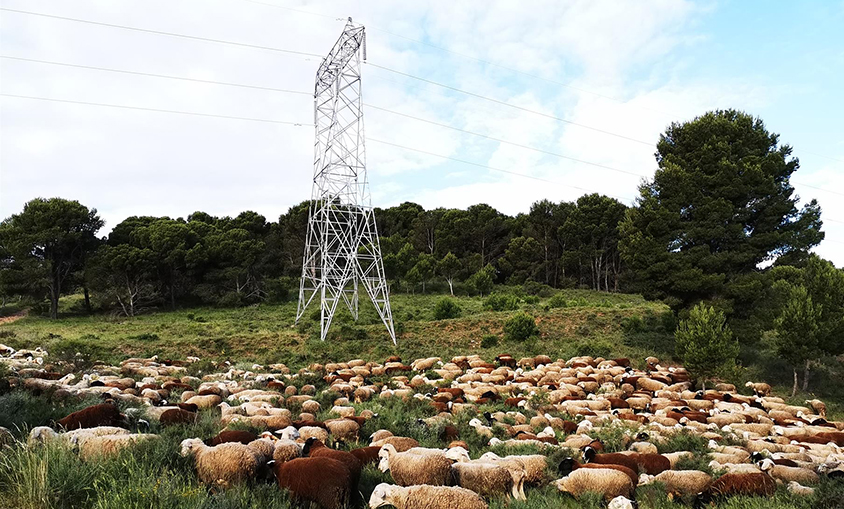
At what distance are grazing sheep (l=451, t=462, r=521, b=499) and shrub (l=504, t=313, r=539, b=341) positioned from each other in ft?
70.3

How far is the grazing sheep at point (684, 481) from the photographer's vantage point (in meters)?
6.98

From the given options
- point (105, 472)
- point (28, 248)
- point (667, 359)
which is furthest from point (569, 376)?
point (28, 248)

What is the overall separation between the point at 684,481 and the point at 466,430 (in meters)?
4.49

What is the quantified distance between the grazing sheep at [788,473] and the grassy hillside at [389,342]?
38.1 ft

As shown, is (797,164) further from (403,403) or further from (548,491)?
(548,491)

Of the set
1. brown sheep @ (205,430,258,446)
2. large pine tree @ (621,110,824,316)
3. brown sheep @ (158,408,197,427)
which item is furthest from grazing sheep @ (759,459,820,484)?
large pine tree @ (621,110,824,316)

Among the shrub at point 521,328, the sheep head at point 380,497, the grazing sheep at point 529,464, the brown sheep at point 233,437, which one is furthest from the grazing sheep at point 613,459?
the shrub at point 521,328

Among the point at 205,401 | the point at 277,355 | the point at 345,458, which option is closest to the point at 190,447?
the point at 345,458

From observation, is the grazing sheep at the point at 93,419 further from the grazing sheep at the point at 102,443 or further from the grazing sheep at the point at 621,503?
the grazing sheep at the point at 621,503

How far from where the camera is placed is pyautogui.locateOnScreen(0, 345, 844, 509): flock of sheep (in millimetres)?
5992

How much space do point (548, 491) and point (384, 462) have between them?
2.45 metres

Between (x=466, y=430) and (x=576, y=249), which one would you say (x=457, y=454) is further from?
(x=576, y=249)

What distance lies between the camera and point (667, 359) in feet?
76.7

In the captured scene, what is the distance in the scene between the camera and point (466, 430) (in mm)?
10352
